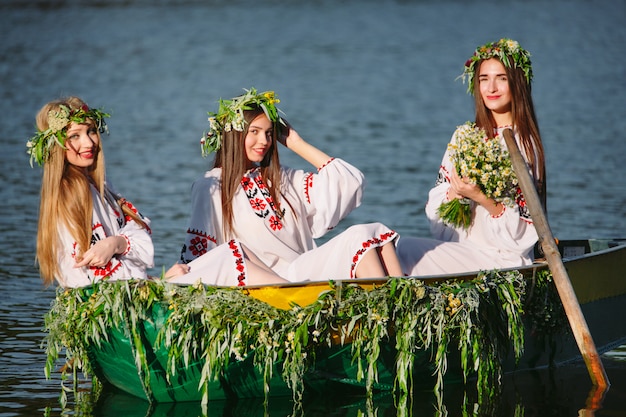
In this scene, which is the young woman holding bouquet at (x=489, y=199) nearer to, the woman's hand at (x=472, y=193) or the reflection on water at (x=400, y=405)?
the woman's hand at (x=472, y=193)

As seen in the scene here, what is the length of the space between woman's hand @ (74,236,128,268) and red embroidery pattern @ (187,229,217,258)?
0.74 meters

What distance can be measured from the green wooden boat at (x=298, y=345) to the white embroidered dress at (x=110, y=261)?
41 centimetres

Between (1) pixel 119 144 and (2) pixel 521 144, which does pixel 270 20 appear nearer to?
(1) pixel 119 144

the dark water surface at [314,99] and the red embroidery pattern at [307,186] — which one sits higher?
the dark water surface at [314,99]

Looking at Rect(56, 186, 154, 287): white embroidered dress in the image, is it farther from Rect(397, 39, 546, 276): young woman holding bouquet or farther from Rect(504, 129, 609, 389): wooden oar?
Rect(504, 129, 609, 389): wooden oar

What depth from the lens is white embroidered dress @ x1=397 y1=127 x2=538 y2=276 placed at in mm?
8680

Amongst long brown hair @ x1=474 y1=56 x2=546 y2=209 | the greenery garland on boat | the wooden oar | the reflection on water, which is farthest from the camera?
long brown hair @ x1=474 y1=56 x2=546 y2=209

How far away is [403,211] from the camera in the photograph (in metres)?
14.7

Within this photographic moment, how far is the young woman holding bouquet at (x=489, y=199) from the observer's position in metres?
8.66

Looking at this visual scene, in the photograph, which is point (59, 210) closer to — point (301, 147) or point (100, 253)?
point (100, 253)

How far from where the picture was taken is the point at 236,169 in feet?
28.2

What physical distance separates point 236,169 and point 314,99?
1637 centimetres

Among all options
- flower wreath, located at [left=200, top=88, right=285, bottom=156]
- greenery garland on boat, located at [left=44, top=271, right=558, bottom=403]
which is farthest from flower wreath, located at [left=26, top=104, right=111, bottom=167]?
greenery garland on boat, located at [left=44, top=271, right=558, bottom=403]

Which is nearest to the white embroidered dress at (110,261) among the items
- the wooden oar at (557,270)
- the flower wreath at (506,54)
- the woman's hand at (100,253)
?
the woman's hand at (100,253)
